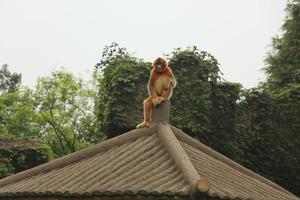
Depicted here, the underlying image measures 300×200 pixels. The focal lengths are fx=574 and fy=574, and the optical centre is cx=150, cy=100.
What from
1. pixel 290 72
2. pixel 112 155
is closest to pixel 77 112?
pixel 290 72

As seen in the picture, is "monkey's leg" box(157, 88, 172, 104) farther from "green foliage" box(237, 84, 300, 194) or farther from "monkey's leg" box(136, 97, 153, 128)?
"green foliage" box(237, 84, 300, 194)

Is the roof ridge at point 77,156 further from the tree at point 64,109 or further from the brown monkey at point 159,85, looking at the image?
the tree at point 64,109

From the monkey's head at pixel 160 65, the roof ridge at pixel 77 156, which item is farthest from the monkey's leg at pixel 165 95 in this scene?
the roof ridge at pixel 77 156

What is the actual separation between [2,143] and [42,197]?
1188 centimetres

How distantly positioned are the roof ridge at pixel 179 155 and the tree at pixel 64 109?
94.8 feet

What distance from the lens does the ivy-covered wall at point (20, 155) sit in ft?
59.3

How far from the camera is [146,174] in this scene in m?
7.38

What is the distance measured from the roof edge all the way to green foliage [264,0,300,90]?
59.1 ft

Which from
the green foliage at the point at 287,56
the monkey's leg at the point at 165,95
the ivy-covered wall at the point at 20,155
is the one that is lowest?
the ivy-covered wall at the point at 20,155

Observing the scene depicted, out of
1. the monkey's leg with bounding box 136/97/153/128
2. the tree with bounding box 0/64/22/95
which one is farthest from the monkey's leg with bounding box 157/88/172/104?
the tree with bounding box 0/64/22/95

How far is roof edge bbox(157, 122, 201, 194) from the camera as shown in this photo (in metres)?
6.78

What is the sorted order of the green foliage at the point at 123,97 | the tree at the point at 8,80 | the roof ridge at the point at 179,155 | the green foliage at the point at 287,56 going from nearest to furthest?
1. the roof ridge at the point at 179,155
2. the green foliage at the point at 123,97
3. the green foliage at the point at 287,56
4. the tree at the point at 8,80

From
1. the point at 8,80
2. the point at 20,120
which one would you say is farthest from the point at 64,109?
the point at 8,80

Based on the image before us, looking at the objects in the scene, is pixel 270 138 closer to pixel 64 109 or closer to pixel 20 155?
→ pixel 20 155
